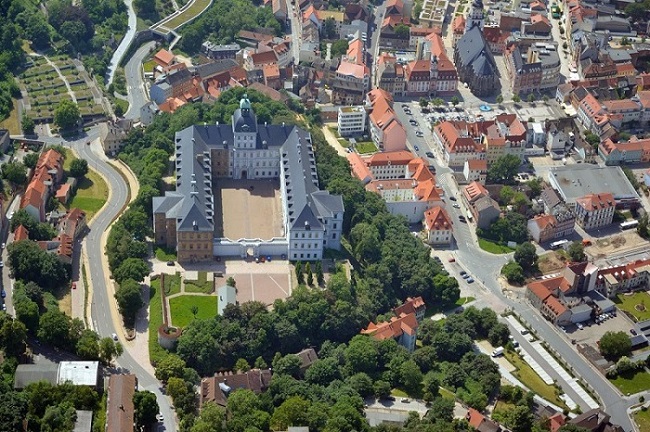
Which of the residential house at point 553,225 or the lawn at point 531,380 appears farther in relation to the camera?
the residential house at point 553,225

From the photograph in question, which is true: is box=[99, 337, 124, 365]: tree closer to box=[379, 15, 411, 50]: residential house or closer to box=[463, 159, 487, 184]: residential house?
box=[463, 159, 487, 184]: residential house

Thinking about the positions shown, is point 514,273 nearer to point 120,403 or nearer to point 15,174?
point 120,403

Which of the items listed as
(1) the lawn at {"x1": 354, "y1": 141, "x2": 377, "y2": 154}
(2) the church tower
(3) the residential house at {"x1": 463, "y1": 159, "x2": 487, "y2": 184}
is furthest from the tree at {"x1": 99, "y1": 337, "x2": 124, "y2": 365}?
(2) the church tower

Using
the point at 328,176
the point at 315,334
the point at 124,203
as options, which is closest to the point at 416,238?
the point at 328,176

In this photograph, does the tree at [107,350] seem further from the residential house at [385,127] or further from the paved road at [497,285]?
the residential house at [385,127]

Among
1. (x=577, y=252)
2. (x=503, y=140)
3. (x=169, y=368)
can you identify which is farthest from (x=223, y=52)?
(x=169, y=368)

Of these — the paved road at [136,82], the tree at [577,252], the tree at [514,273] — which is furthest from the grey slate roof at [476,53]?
the paved road at [136,82]
